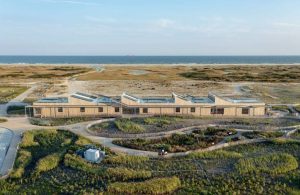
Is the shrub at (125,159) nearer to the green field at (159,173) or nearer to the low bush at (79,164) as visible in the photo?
the green field at (159,173)

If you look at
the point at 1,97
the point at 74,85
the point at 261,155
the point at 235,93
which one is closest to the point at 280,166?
the point at 261,155

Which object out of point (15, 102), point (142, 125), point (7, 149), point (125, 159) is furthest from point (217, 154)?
point (15, 102)

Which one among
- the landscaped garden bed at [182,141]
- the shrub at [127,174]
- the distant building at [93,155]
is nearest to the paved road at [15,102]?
the distant building at [93,155]

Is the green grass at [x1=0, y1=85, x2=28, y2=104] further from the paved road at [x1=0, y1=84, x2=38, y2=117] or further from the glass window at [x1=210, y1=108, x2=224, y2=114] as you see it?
the glass window at [x1=210, y1=108, x2=224, y2=114]

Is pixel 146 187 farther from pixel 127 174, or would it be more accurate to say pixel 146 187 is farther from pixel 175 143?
pixel 175 143

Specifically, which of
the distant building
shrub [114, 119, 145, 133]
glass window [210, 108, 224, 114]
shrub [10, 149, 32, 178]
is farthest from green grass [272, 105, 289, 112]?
shrub [10, 149, 32, 178]

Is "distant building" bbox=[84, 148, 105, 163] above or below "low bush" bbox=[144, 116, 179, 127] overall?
below
